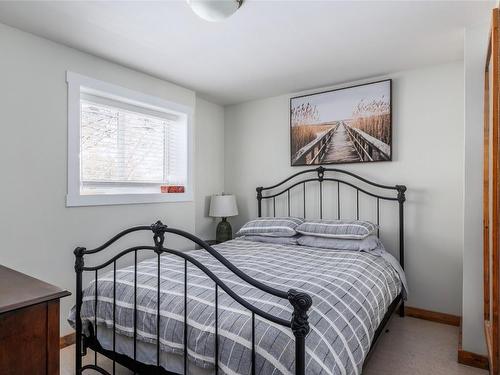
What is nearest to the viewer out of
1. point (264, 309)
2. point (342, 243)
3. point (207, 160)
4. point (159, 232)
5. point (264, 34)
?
point (264, 309)

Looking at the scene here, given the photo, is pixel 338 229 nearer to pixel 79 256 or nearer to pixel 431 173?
pixel 431 173

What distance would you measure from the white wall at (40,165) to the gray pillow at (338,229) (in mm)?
1746

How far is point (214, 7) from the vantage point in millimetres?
1685

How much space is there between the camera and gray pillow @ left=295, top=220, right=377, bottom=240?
2.67 m

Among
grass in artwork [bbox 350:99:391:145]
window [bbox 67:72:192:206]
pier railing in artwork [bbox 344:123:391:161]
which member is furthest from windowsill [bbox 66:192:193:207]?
grass in artwork [bbox 350:99:391:145]

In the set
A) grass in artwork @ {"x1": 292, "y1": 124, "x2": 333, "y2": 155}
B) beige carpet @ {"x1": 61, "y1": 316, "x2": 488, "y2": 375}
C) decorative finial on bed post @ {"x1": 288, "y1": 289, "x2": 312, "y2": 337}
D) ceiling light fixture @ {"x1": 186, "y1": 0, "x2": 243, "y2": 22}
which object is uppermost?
ceiling light fixture @ {"x1": 186, "y1": 0, "x2": 243, "y2": 22}

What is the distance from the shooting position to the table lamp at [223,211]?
3.65m

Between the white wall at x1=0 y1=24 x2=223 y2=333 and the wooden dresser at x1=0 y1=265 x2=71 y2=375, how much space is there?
1.16 metres

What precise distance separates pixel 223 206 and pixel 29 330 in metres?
2.62

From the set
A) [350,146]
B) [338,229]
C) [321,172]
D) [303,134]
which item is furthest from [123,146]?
[350,146]

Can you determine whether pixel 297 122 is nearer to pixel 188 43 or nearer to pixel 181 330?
pixel 188 43

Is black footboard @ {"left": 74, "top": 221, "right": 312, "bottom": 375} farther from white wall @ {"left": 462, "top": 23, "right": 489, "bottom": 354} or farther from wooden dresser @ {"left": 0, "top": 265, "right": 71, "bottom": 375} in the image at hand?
white wall @ {"left": 462, "top": 23, "right": 489, "bottom": 354}

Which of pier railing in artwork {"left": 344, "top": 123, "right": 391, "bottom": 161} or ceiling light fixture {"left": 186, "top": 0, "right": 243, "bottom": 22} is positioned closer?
ceiling light fixture {"left": 186, "top": 0, "right": 243, "bottom": 22}

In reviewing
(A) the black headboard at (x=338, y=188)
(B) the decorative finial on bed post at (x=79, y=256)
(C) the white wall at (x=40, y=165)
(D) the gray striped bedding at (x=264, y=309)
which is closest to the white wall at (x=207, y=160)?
(A) the black headboard at (x=338, y=188)
